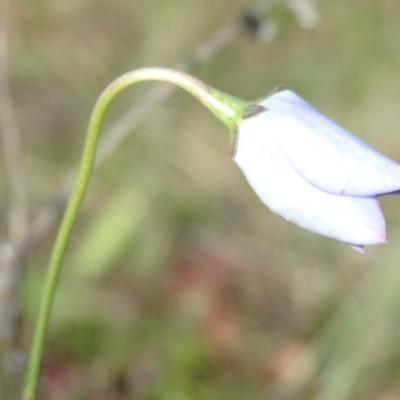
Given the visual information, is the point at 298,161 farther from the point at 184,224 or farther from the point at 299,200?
the point at 184,224

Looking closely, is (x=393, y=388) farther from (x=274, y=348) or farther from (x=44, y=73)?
(x=44, y=73)

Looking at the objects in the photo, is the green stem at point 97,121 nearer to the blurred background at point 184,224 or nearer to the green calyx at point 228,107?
the green calyx at point 228,107

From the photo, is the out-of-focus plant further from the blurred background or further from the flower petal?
the blurred background

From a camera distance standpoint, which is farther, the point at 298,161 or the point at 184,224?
the point at 184,224

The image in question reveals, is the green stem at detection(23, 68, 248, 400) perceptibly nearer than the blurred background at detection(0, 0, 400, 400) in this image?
Yes

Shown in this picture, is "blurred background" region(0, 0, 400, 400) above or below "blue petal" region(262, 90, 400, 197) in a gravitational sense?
below

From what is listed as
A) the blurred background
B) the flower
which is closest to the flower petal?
the flower

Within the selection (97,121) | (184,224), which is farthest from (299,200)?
(184,224)
